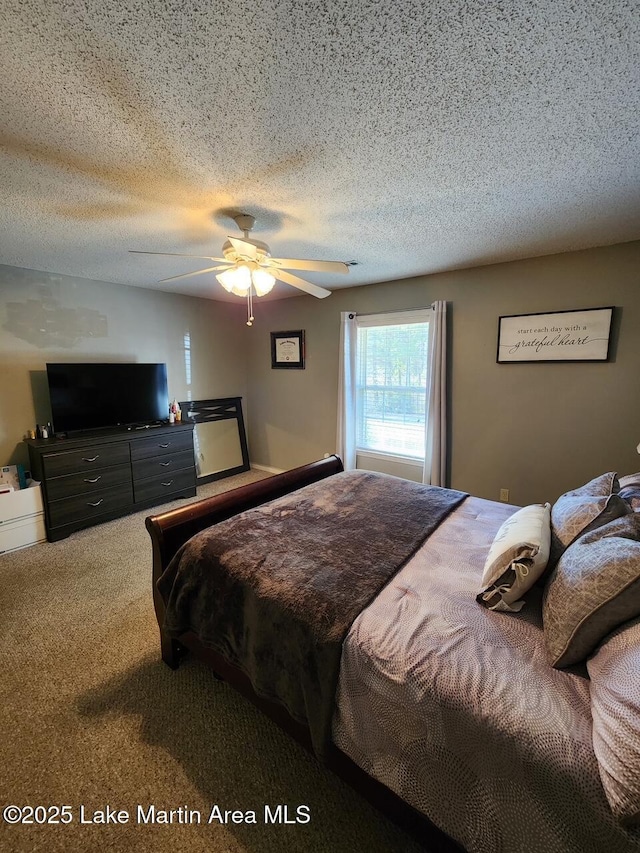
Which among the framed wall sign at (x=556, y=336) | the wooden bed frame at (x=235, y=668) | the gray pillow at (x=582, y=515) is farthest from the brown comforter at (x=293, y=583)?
the framed wall sign at (x=556, y=336)

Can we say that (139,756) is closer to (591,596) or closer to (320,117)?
(591,596)

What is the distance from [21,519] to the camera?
3.03 metres

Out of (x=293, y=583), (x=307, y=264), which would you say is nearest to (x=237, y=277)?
(x=307, y=264)

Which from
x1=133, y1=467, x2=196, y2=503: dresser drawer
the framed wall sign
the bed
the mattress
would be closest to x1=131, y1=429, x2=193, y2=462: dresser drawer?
x1=133, y1=467, x2=196, y2=503: dresser drawer

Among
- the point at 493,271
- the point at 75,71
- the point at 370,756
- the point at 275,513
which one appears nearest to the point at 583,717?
the point at 370,756

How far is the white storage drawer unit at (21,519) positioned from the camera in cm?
294

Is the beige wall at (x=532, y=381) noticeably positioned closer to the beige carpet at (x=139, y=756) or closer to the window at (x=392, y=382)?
the window at (x=392, y=382)

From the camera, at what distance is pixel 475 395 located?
3.39 m

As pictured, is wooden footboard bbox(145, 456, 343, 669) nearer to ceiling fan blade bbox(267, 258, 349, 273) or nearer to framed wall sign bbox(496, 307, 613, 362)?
ceiling fan blade bbox(267, 258, 349, 273)

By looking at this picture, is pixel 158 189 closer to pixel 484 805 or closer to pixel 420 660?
pixel 420 660

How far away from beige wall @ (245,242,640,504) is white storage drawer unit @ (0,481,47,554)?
3.44 metres

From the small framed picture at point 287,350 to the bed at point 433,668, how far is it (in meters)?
3.04

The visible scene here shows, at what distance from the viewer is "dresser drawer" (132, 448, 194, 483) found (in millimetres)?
3746

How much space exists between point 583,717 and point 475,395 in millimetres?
2823
